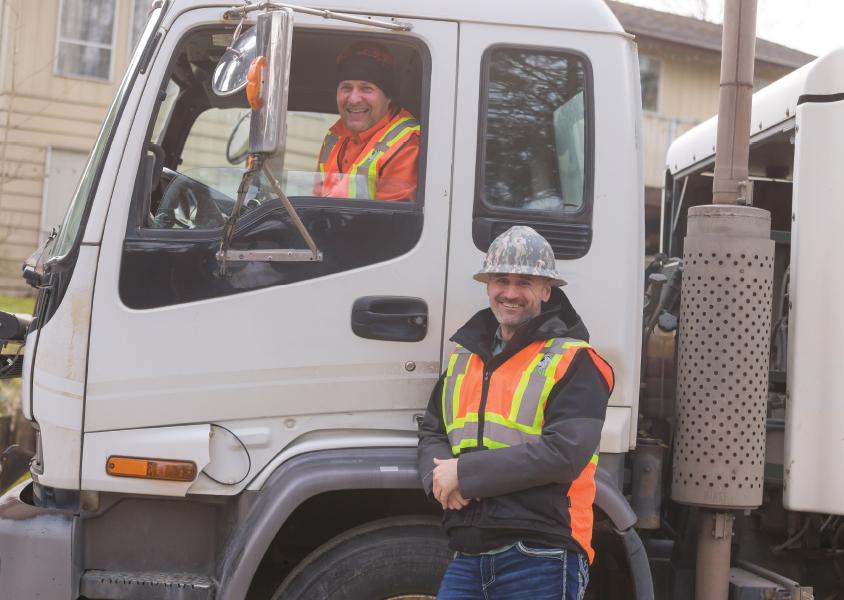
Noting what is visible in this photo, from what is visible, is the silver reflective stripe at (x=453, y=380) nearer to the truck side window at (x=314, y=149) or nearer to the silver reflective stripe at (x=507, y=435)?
the silver reflective stripe at (x=507, y=435)

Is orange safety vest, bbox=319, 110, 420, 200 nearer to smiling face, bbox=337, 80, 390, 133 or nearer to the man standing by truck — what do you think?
smiling face, bbox=337, 80, 390, 133

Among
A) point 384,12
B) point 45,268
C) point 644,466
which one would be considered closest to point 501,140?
point 384,12

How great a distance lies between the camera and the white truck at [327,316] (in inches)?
116

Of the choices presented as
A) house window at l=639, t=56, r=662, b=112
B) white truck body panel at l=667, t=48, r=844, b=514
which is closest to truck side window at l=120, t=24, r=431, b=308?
white truck body panel at l=667, t=48, r=844, b=514

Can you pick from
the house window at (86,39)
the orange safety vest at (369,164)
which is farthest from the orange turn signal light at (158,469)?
the house window at (86,39)

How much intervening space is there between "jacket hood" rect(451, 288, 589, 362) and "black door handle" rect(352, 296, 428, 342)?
Answer: 158 mm

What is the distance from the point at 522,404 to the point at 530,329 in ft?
0.70

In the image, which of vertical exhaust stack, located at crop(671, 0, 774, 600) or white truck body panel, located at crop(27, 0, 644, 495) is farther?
vertical exhaust stack, located at crop(671, 0, 774, 600)

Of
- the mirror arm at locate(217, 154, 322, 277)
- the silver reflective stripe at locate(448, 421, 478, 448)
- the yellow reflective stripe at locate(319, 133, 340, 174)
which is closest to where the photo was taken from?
the silver reflective stripe at locate(448, 421, 478, 448)

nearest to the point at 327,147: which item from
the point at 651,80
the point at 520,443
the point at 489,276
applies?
the point at 489,276

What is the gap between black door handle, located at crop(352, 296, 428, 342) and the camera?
3.00 metres

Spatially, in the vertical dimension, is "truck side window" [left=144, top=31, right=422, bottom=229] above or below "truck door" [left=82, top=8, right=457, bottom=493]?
above

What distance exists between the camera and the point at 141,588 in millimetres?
2992

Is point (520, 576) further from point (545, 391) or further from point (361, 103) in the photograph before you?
point (361, 103)
